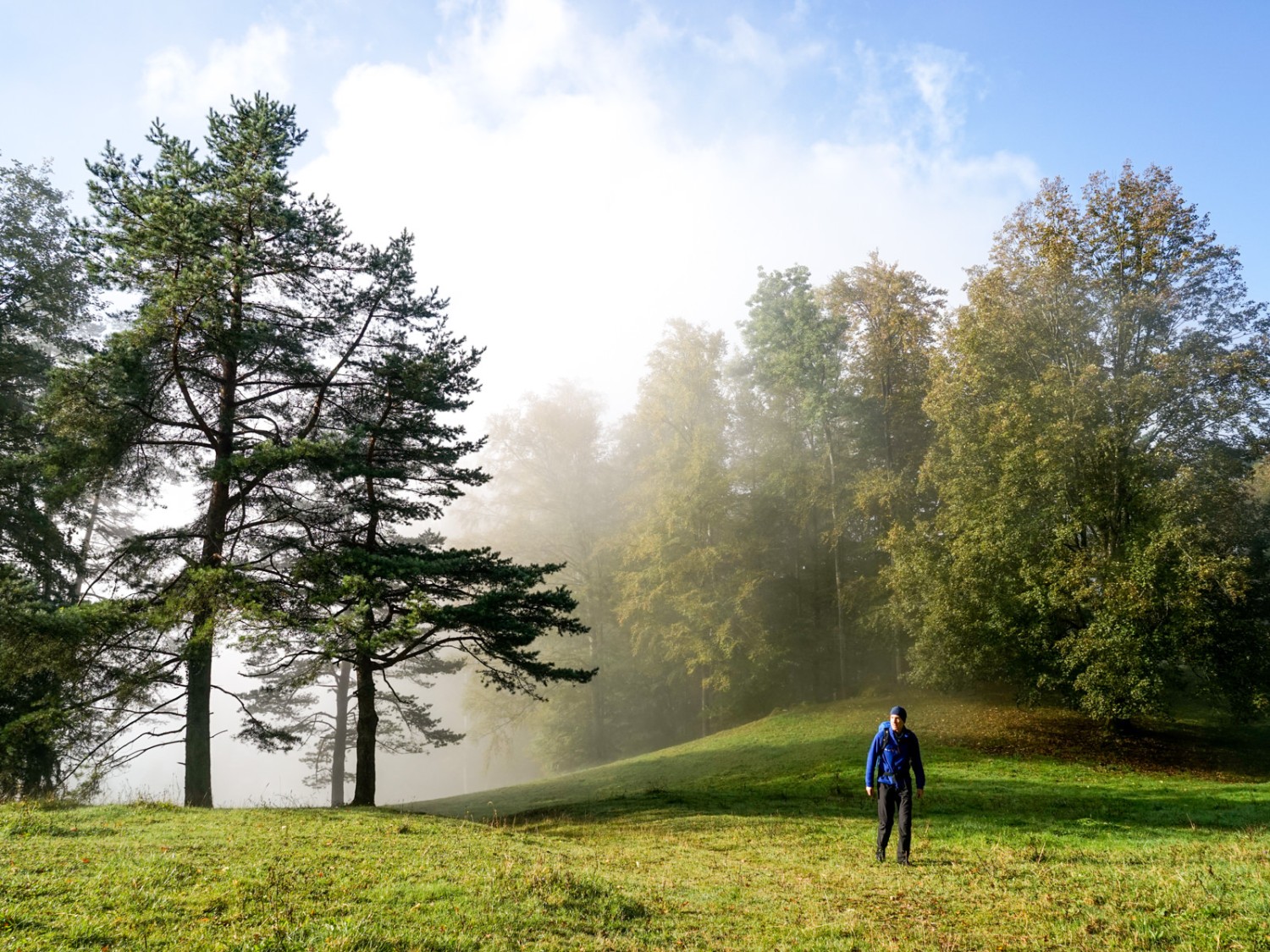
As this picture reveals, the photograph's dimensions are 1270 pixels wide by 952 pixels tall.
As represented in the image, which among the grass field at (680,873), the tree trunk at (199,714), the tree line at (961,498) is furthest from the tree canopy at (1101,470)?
the tree trunk at (199,714)

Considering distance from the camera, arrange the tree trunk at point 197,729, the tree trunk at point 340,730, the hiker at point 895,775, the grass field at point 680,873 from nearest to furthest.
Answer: the grass field at point 680,873, the hiker at point 895,775, the tree trunk at point 197,729, the tree trunk at point 340,730

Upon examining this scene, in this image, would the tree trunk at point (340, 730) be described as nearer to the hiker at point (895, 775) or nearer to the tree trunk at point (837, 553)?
the tree trunk at point (837, 553)

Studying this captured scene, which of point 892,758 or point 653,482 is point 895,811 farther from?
point 653,482

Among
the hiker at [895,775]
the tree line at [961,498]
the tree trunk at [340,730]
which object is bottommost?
the tree trunk at [340,730]

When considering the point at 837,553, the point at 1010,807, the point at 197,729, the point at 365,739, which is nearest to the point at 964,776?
the point at 1010,807

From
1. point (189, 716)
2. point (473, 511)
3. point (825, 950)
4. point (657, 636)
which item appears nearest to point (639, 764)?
point (657, 636)

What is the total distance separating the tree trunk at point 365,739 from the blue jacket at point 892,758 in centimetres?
1158

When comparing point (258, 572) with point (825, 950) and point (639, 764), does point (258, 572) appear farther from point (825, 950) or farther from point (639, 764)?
point (639, 764)

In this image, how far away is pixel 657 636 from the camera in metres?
34.2

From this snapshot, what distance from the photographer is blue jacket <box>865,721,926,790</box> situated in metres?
10.1

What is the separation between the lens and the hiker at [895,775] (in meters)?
10.1

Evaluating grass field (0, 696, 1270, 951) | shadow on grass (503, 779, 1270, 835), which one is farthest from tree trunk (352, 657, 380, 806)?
shadow on grass (503, 779, 1270, 835)

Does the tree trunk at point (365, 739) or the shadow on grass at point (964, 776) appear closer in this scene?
the shadow on grass at point (964, 776)

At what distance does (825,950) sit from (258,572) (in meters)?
13.8
